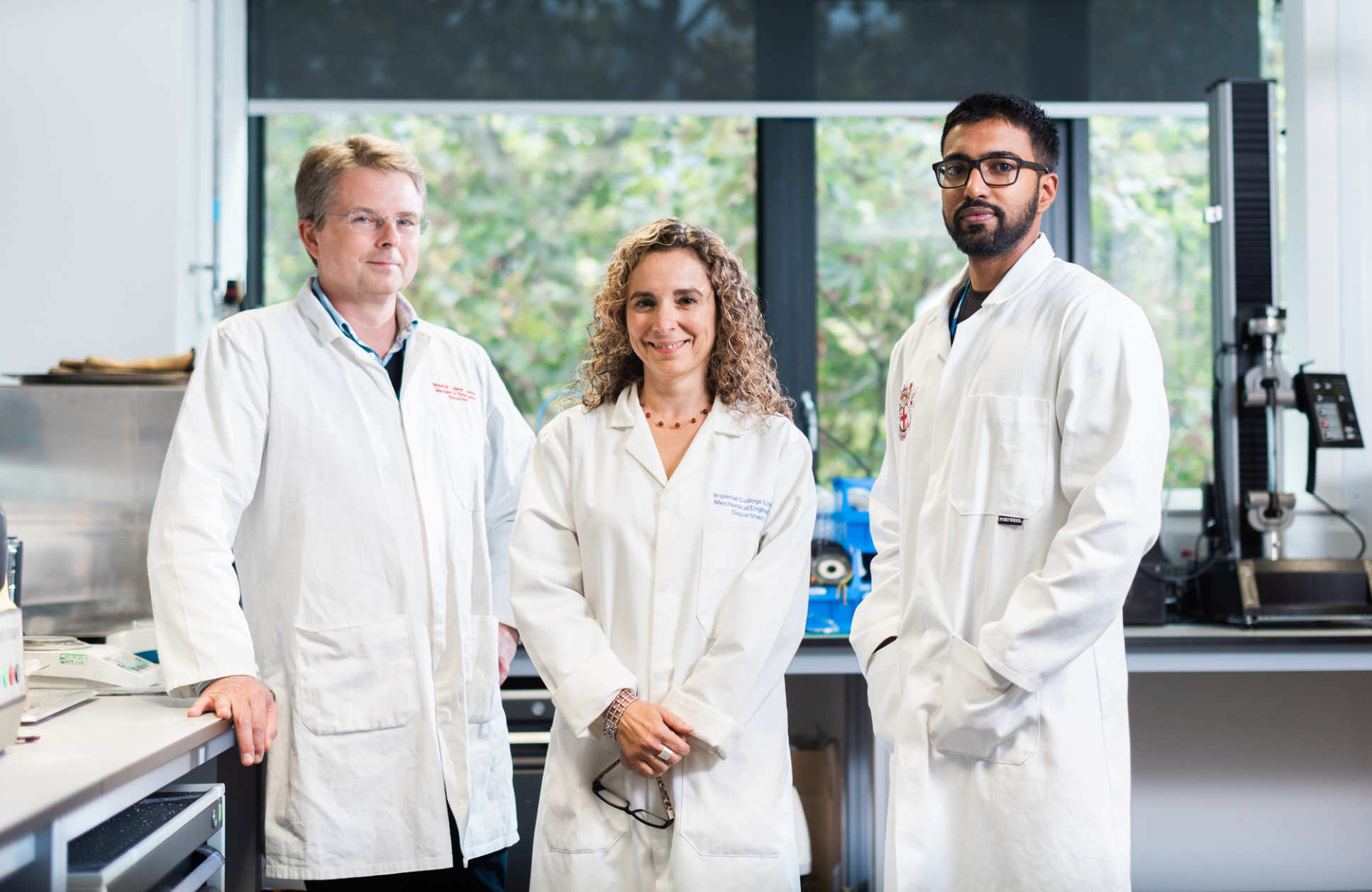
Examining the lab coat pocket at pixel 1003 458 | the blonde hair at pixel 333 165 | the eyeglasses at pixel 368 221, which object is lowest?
the lab coat pocket at pixel 1003 458

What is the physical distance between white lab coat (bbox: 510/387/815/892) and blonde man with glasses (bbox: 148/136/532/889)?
0.71 ft

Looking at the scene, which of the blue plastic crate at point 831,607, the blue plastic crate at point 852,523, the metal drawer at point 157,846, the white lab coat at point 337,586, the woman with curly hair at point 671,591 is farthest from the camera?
the blue plastic crate at point 852,523

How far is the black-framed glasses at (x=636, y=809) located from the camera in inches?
61.4

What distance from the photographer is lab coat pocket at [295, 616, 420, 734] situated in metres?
1.68

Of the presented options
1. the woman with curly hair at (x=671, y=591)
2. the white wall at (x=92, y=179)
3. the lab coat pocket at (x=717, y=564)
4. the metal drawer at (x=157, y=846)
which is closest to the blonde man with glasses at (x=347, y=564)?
the metal drawer at (x=157, y=846)

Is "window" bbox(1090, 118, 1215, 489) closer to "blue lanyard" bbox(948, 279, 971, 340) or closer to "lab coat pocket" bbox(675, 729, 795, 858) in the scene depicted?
"blue lanyard" bbox(948, 279, 971, 340)

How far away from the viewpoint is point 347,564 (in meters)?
1.73

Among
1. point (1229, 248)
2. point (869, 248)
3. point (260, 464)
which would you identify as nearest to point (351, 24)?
point (869, 248)

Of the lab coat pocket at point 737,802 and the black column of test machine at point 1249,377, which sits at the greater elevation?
the black column of test machine at point 1249,377

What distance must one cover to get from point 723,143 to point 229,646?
7.56 ft

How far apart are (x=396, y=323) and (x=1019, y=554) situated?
3.69ft

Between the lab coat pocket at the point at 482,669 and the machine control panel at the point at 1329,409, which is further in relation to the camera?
the machine control panel at the point at 1329,409

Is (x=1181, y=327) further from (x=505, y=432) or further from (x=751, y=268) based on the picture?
(x=505, y=432)

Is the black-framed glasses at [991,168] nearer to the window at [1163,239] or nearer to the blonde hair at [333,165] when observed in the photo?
the blonde hair at [333,165]
